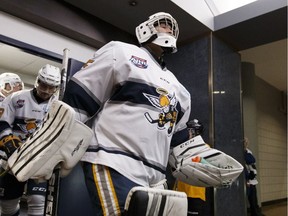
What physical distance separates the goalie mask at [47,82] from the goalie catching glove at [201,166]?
125 centimetres

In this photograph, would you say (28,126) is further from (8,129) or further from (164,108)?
(164,108)

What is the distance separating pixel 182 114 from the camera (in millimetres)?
1374

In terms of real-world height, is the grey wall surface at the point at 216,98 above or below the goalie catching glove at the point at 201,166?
above

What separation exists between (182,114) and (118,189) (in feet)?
1.92

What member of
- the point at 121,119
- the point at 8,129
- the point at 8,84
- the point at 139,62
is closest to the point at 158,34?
the point at 139,62

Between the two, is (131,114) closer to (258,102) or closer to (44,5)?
(44,5)

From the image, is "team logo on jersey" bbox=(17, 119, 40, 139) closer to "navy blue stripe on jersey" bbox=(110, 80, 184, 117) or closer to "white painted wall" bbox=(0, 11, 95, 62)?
"white painted wall" bbox=(0, 11, 95, 62)

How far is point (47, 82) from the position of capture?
7.13 ft

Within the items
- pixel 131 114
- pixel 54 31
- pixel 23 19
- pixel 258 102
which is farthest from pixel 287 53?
pixel 131 114

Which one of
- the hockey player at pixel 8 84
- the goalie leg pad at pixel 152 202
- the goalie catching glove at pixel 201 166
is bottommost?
the goalie leg pad at pixel 152 202

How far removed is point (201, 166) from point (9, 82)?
176cm

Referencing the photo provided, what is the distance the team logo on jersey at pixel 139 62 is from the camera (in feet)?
3.64

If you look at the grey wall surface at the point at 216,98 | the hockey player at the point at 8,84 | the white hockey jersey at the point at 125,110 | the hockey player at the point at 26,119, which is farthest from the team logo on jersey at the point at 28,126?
the grey wall surface at the point at 216,98

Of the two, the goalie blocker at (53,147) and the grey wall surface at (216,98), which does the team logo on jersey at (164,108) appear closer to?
the goalie blocker at (53,147)
